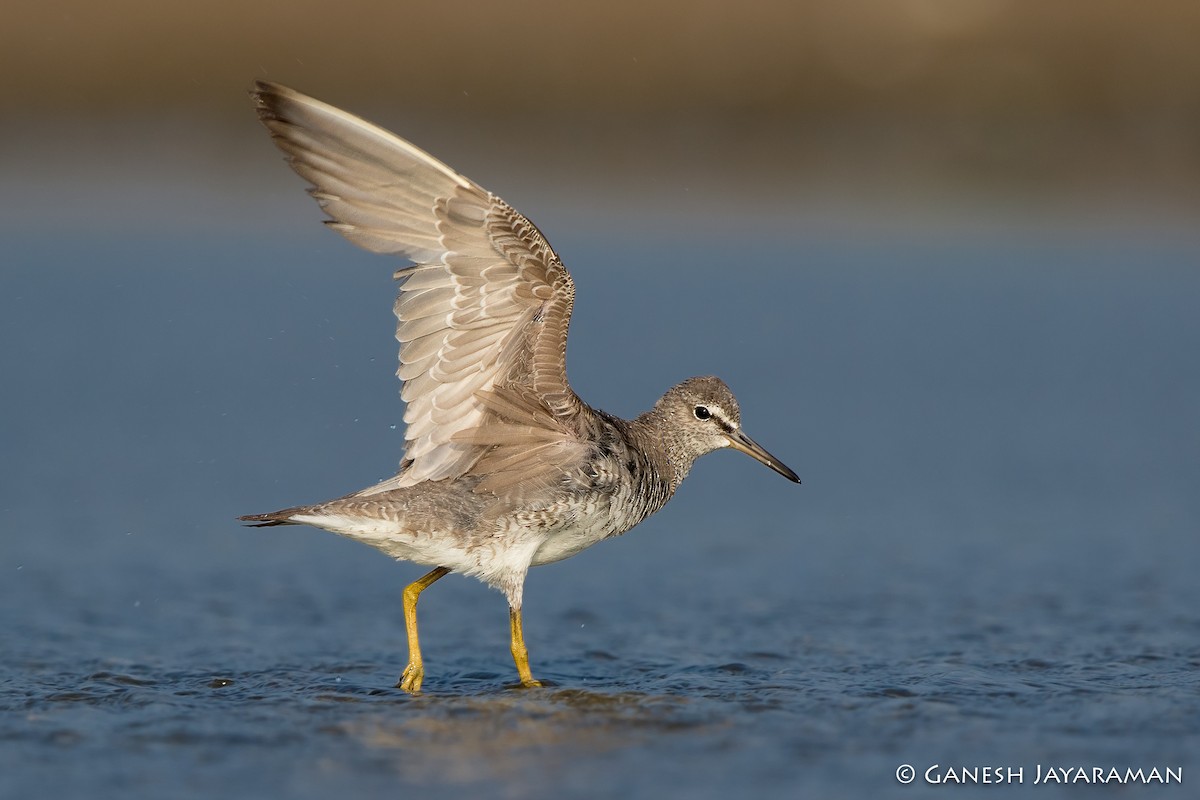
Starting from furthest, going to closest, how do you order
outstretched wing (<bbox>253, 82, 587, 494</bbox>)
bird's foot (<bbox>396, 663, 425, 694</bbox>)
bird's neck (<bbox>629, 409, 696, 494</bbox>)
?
bird's neck (<bbox>629, 409, 696, 494</bbox>) → bird's foot (<bbox>396, 663, 425, 694</bbox>) → outstretched wing (<bbox>253, 82, 587, 494</bbox>)

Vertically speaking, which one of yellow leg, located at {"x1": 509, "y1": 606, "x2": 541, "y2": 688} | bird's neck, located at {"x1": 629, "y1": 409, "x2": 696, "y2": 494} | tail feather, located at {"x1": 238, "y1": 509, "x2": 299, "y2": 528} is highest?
bird's neck, located at {"x1": 629, "y1": 409, "x2": 696, "y2": 494}

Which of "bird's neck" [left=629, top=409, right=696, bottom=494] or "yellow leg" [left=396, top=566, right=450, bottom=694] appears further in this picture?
"bird's neck" [left=629, top=409, right=696, bottom=494]

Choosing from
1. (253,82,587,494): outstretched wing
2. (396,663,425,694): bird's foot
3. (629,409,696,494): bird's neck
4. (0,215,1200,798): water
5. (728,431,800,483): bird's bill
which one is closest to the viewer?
(0,215,1200,798): water

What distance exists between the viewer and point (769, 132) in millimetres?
26312

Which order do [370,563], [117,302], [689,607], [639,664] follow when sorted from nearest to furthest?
1. [639,664]
2. [689,607]
3. [370,563]
4. [117,302]

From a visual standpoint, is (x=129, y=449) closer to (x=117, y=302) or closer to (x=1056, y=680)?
(x=117, y=302)

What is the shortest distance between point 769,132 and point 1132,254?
6829 millimetres

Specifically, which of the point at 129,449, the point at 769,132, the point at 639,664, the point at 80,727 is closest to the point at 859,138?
the point at 769,132

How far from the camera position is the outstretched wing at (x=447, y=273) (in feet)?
26.9

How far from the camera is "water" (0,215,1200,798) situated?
25.9 ft

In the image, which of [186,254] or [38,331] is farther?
[186,254]

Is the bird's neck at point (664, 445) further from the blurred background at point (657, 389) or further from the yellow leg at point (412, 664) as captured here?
the yellow leg at point (412, 664)

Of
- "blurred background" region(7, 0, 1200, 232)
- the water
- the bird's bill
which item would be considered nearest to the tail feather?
the water

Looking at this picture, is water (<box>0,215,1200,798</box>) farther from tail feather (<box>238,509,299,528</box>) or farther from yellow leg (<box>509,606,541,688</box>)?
tail feather (<box>238,509,299,528</box>)
